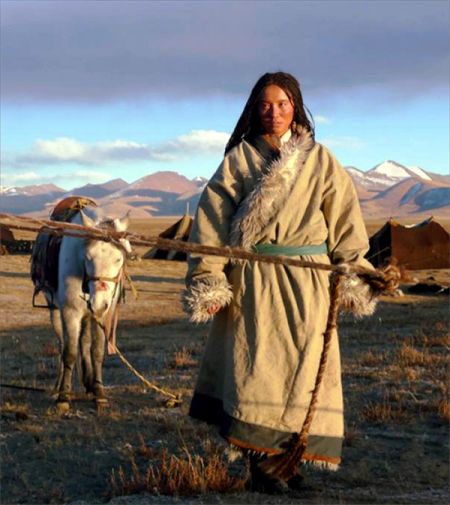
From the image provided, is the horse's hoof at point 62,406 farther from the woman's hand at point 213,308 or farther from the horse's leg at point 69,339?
the woman's hand at point 213,308

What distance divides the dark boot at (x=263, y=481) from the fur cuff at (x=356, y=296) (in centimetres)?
82

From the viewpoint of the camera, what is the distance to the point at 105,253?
614 cm

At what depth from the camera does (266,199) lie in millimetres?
3828

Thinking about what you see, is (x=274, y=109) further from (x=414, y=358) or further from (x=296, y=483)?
(x=414, y=358)

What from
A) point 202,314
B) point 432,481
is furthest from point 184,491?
point 432,481

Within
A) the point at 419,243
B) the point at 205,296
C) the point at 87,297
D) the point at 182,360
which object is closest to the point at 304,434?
the point at 205,296

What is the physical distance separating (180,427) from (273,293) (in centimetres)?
204

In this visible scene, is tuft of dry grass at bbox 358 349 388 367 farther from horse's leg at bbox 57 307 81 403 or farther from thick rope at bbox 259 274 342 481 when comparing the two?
thick rope at bbox 259 274 342 481

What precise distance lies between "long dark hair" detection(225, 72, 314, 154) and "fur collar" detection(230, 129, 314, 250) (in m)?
0.30

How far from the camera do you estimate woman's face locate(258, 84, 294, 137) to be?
408 cm

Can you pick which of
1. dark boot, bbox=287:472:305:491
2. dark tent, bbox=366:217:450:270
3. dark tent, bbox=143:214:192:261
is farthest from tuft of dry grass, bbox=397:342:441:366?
dark tent, bbox=143:214:192:261

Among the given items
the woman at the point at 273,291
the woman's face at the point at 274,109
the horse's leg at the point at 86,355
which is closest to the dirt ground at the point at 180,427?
the horse's leg at the point at 86,355

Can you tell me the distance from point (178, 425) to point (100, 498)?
4.69 ft

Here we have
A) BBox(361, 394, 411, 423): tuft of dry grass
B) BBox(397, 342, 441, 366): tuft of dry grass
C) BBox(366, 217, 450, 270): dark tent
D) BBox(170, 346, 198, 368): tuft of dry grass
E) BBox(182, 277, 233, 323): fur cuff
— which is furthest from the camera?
BBox(366, 217, 450, 270): dark tent
